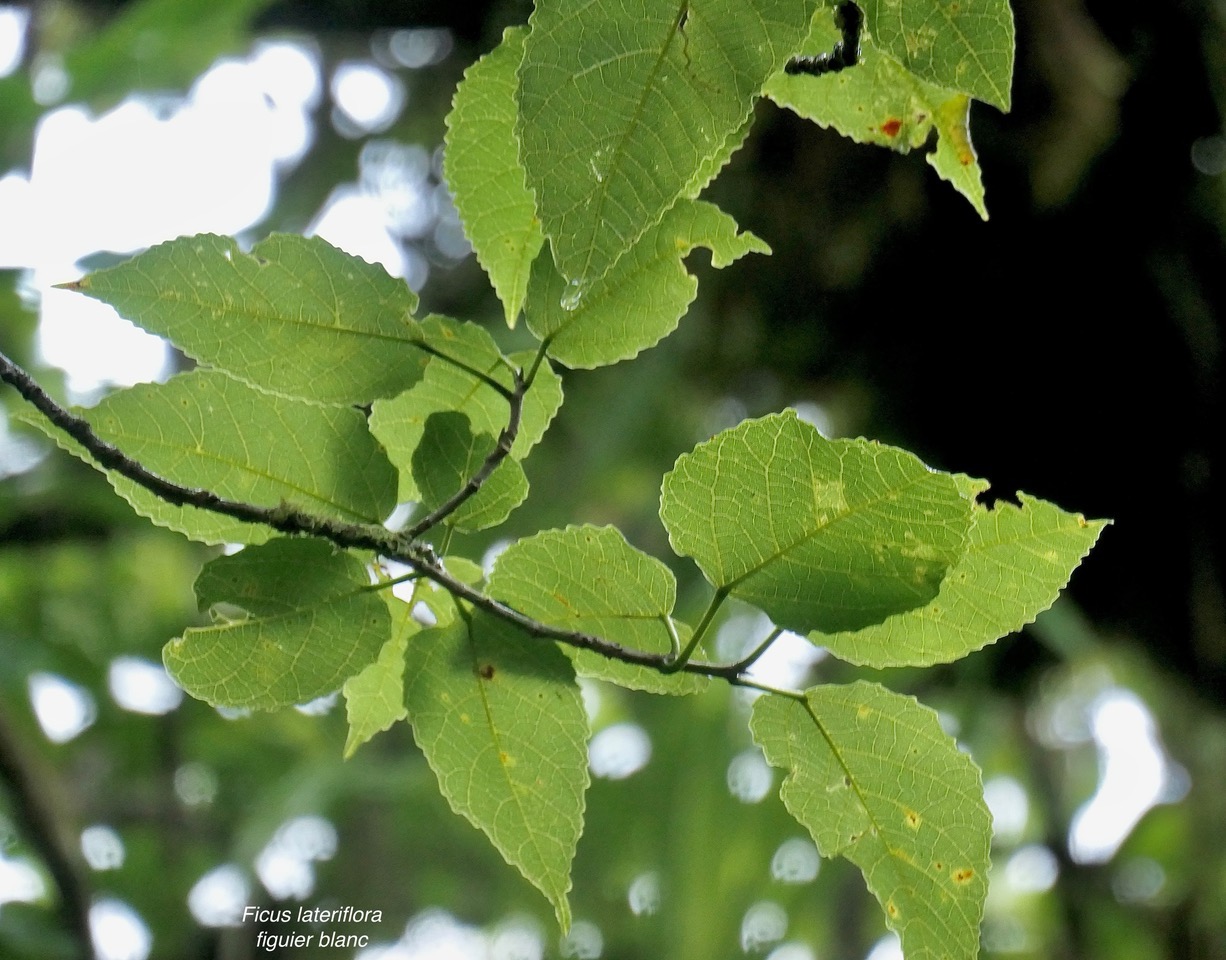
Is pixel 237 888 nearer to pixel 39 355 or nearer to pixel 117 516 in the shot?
pixel 117 516

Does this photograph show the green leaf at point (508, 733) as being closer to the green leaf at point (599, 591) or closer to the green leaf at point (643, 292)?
the green leaf at point (599, 591)

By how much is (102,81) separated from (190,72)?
421mm

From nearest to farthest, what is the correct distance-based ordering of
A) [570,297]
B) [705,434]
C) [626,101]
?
1. [626,101]
2. [570,297]
3. [705,434]

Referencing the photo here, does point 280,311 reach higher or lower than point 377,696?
higher

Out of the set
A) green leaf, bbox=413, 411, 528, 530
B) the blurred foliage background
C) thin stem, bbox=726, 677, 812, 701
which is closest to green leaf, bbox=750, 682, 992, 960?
thin stem, bbox=726, 677, 812, 701

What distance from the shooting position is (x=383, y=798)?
227cm

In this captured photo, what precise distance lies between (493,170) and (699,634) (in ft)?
0.70

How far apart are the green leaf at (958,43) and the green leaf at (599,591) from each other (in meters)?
0.21

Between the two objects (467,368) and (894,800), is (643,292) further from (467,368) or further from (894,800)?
(894,800)

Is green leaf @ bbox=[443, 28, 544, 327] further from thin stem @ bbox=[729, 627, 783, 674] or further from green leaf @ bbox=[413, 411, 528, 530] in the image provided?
thin stem @ bbox=[729, 627, 783, 674]

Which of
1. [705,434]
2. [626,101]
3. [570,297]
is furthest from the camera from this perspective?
[705,434]

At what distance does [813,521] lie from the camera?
17.3 inches

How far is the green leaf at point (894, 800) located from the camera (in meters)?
0.48

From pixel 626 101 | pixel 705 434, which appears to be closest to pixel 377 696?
pixel 626 101
